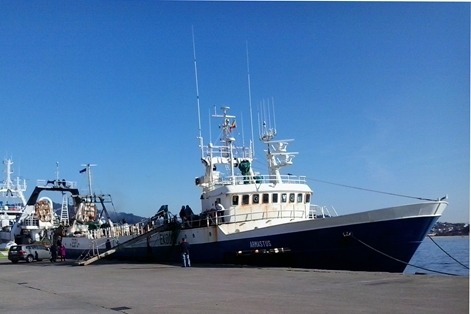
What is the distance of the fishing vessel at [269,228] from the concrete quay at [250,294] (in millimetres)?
3162

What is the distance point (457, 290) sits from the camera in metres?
10.7

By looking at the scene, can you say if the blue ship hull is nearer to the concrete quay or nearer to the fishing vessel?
the fishing vessel

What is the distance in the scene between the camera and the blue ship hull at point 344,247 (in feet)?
58.0

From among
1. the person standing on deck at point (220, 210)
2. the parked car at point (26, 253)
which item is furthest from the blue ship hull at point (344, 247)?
the parked car at point (26, 253)

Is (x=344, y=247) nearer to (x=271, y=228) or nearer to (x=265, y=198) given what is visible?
(x=271, y=228)

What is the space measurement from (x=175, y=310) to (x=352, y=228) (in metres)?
10.3

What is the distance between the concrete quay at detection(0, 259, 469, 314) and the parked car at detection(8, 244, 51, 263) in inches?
596

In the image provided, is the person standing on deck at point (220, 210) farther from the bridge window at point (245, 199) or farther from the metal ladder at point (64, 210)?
the metal ladder at point (64, 210)

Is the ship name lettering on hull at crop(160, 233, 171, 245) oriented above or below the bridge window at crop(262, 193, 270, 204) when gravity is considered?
below

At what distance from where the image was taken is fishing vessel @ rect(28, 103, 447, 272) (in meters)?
17.8

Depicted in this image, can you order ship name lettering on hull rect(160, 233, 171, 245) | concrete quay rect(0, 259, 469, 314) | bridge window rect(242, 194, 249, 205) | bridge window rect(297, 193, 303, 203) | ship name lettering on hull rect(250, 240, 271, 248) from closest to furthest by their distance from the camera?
concrete quay rect(0, 259, 469, 314) < ship name lettering on hull rect(250, 240, 271, 248) < bridge window rect(242, 194, 249, 205) < bridge window rect(297, 193, 303, 203) < ship name lettering on hull rect(160, 233, 171, 245)

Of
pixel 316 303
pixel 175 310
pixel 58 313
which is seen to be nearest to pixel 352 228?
pixel 316 303

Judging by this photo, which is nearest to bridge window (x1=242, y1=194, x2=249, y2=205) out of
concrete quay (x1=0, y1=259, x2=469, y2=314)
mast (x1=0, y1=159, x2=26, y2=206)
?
concrete quay (x1=0, y1=259, x2=469, y2=314)

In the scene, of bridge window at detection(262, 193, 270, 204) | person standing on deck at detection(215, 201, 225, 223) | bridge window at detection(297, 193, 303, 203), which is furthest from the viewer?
bridge window at detection(297, 193, 303, 203)
